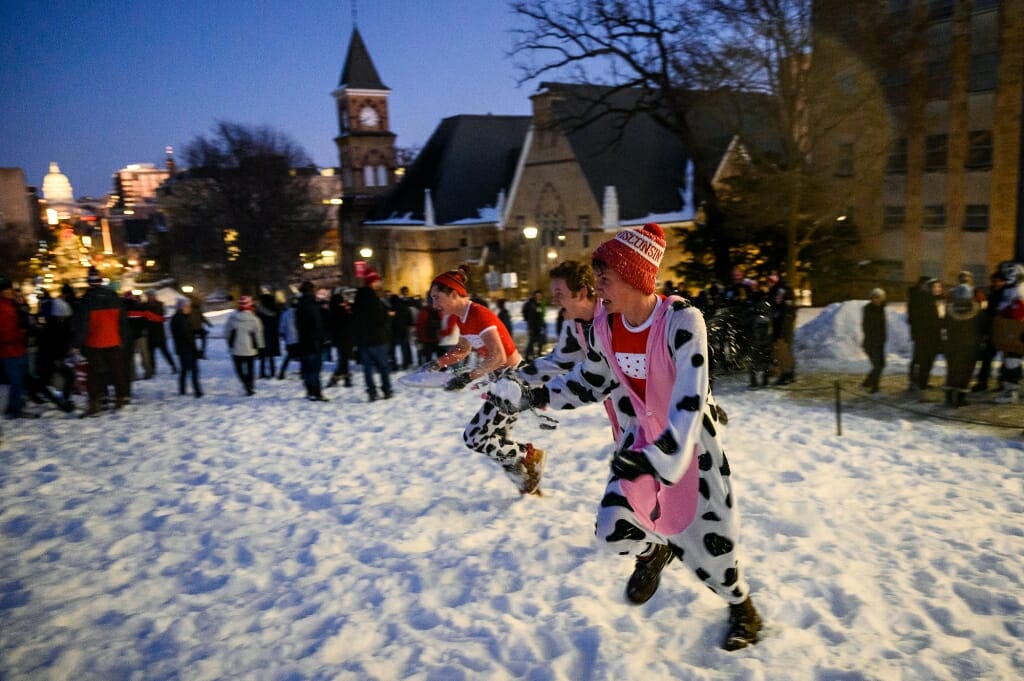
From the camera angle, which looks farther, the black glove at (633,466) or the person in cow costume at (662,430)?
the person in cow costume at (662,430)

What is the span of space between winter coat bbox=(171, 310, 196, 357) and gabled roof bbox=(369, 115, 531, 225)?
105 ft

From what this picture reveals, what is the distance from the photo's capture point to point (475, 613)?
428cm

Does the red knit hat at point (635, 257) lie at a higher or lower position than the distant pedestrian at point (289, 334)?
higher

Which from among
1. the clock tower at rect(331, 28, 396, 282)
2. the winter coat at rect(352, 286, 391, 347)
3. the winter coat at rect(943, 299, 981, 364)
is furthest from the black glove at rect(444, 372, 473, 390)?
the clock tower at rect(331, 28, 396, 282)

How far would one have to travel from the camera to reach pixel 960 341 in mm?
9906

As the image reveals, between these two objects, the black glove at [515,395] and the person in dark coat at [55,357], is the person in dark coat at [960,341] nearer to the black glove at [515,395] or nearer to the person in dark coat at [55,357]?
the black glove at [515,395]

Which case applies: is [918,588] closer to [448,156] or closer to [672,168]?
[672,168]

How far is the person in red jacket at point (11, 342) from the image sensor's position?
9.20m

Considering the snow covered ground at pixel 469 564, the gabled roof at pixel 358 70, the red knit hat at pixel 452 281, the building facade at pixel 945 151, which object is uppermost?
the gabled roof at pixel 358 70

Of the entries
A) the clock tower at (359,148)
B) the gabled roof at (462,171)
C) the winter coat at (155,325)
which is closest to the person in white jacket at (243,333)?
the winter coat at (155,325)

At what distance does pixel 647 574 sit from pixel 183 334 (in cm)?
1021

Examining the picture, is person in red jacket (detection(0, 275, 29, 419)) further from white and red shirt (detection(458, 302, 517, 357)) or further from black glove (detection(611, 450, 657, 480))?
black glove (detection(611, 450, 657, 480))

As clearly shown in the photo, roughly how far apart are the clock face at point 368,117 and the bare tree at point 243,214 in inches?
508

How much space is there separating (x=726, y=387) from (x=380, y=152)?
49373mm
